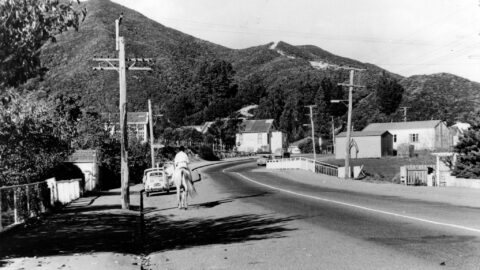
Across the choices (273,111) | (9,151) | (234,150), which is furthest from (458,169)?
(273,111)

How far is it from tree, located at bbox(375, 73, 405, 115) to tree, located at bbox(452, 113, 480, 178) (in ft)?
317

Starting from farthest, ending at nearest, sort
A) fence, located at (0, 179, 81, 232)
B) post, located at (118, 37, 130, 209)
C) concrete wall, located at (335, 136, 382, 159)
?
concrete wall, located at (335, 136, 382, 159), post, located at (118, 37, 130, 209), fence, located at (0, 179, 81, 232)

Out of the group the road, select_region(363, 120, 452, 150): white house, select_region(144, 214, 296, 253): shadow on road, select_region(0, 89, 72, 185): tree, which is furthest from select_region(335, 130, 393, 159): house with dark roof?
select_region(144, 214, 296, 253): shadow on road

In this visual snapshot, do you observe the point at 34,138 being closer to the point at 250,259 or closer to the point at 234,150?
the point at 250,259

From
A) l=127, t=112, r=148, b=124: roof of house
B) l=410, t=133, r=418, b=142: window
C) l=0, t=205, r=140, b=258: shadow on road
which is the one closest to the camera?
l=0, t=205, r=140, b=258: shadow on road

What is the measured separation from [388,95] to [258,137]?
31.6m

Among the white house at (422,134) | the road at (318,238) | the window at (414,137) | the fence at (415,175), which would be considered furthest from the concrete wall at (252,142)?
the road at (318,238)

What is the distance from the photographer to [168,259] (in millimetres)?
9727

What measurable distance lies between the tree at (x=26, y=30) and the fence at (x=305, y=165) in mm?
44713

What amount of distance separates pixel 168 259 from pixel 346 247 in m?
2.99

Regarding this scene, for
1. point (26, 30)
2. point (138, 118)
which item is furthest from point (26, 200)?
point (138, 118)

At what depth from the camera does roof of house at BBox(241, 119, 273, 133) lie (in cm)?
11831

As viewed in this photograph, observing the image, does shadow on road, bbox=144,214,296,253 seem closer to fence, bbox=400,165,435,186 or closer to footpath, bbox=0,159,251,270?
footpath, bbox=0,159,251,270

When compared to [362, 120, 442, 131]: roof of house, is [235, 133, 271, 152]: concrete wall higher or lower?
lower
